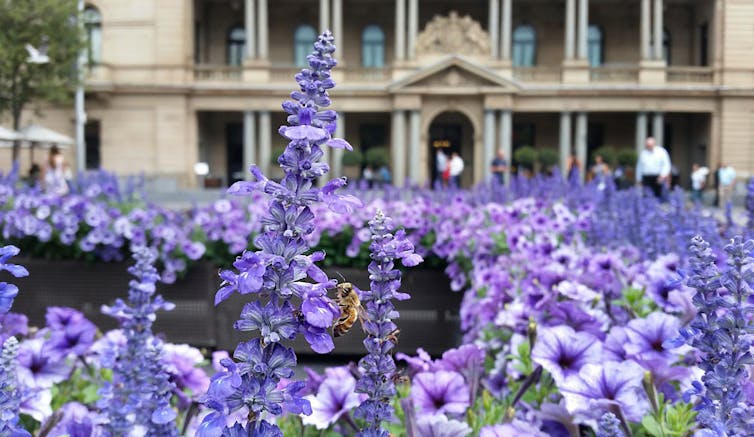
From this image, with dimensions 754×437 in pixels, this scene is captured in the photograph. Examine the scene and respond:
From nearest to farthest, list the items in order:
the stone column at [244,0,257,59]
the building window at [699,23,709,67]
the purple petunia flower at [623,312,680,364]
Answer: the purple petunia flower at [623,312,680,364]
the stone column at [244,0,257,59]
the building window at [699,23,709,67]

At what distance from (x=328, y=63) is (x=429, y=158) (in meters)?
37.9

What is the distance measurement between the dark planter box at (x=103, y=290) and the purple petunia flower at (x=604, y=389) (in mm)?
5735

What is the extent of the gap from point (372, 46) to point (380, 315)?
3971cm

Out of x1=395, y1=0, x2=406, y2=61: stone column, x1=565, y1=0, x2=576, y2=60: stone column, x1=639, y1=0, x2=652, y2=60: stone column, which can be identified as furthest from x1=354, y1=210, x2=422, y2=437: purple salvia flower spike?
x1=639, y1=0, x2=652, y2=60: stone column

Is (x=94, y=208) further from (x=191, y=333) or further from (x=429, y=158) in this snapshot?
(x=429, y=158)

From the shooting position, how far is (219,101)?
1444 inches

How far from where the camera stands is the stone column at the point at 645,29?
120 feet

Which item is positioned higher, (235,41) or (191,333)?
(235,41)

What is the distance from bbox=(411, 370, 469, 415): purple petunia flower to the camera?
83.4 inches

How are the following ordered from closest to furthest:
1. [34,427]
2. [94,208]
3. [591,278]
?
[34,427] → [591,278] → [94,208]

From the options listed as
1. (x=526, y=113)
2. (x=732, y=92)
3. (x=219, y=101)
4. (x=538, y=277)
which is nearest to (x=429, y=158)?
(x=526, y=113)

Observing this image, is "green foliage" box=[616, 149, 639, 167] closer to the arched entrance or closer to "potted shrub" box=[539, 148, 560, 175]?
"potted shrub" box=[539, 148, 560, 175]

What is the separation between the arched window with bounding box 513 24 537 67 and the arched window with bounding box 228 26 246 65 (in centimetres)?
1380

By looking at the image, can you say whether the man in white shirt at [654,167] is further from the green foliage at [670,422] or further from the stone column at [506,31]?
the stone column at [506,31]
